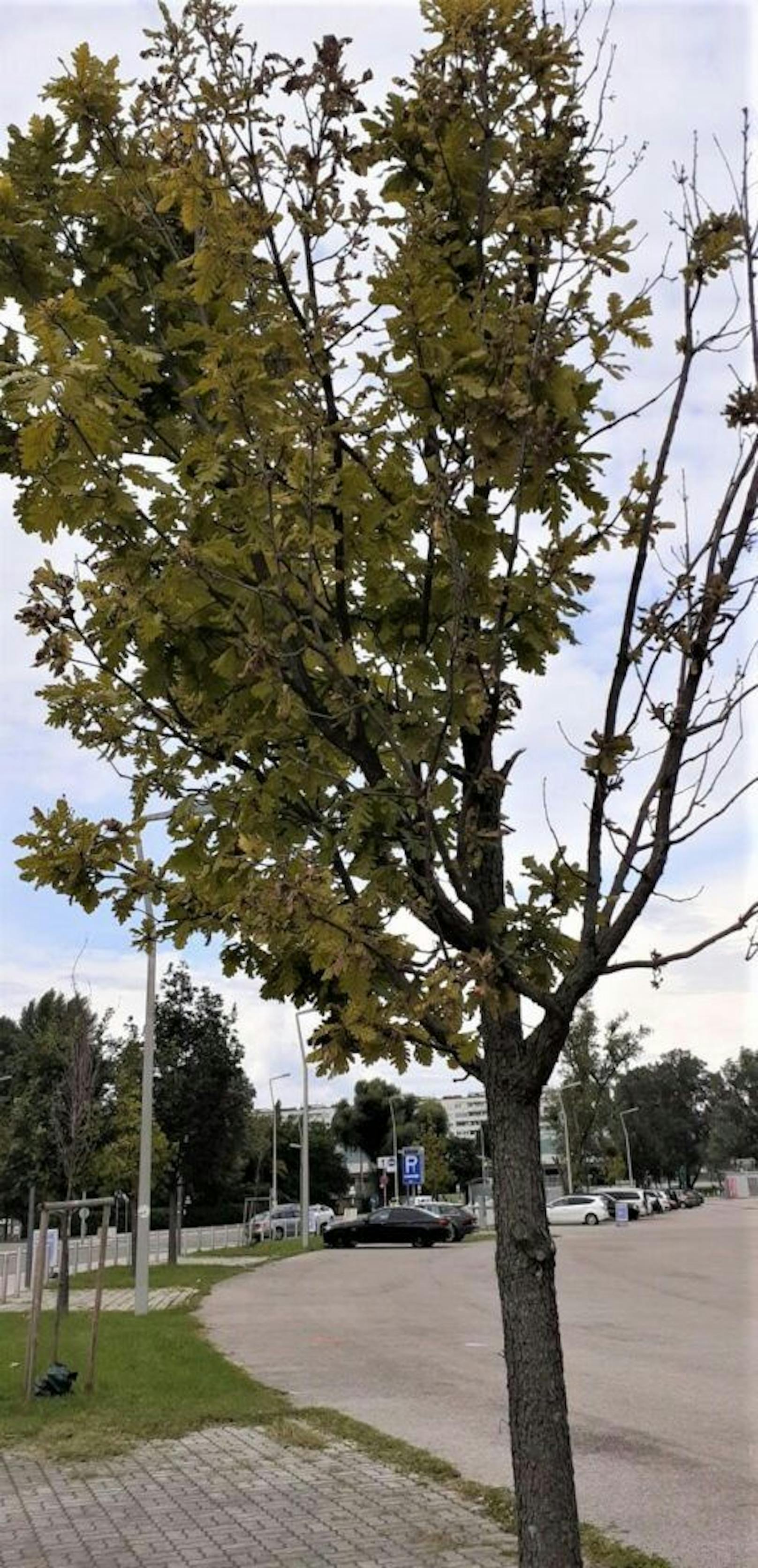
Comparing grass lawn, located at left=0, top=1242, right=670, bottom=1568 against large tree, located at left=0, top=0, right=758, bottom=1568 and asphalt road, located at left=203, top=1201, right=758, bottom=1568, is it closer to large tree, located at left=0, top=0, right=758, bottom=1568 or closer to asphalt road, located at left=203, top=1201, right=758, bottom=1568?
asphalt road, located at left=203, top=1201, right=758, bottom=1568

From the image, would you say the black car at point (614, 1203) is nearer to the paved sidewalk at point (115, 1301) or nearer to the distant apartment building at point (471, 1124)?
the distant apartment building at point (471, 1124)

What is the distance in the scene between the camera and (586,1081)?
68000 millimetres

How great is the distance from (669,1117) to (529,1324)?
97.2 meters

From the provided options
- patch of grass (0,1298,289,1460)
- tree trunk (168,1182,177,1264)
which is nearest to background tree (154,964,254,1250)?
tree trunk (168,1182,177,1264)

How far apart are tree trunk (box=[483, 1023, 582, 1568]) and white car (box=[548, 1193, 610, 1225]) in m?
48.4

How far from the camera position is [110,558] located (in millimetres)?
3736

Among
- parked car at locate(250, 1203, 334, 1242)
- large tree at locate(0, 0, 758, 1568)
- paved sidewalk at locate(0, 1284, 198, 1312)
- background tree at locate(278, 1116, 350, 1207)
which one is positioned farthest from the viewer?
background tree at locate(278, 1116, 350, 1207)

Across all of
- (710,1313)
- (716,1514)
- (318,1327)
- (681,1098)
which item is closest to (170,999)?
(318,1327)

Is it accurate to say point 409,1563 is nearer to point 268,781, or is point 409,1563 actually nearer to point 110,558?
point 268,781

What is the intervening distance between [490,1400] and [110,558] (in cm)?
840

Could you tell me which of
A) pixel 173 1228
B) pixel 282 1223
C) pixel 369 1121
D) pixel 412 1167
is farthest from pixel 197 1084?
pixel 369 1121

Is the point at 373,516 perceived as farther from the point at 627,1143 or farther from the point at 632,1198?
the point at 627,1143

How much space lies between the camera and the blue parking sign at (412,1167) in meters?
42.9

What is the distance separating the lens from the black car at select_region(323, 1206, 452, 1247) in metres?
36.7
